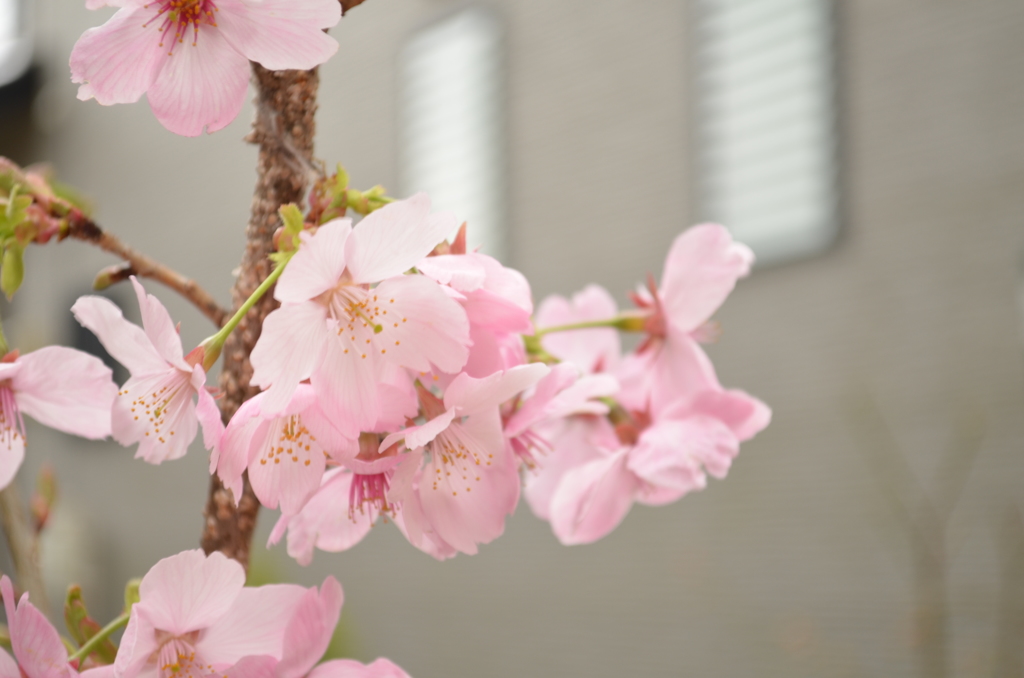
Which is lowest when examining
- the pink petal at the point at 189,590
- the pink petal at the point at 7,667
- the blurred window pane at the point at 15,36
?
the pink petal at the point at 7,667

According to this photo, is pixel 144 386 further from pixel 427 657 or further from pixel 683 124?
pixel 427 657

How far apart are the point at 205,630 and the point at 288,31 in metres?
0.20

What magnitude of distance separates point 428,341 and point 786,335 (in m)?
1.64

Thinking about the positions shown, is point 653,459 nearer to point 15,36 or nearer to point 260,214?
point 260,214

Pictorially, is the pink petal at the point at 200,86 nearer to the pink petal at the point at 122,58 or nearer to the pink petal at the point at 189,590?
the pink petal at the point at 122,58

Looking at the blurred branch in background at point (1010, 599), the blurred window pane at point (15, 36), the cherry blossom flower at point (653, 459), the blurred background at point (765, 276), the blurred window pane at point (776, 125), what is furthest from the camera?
the blurred window pane at point (15, 36)

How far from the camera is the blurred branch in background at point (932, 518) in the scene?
149cm

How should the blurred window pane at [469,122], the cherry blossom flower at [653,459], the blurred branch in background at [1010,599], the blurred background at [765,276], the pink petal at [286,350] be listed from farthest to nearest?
the blurred window pane at [469,122] < the blurred background at [765,276] < the blurred branch in background at [1010,599] < the cherry blossom flower at [653,459] < the pink petal at [286,350]

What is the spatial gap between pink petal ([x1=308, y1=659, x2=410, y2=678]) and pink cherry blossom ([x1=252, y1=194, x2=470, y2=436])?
91 mm

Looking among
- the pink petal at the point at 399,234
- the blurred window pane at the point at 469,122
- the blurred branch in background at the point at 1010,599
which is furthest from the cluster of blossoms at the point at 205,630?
the blurred window pane at the point at 469,122

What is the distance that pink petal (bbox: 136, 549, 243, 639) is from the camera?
25cm

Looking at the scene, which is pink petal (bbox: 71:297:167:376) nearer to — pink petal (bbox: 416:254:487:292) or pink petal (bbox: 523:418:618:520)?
pink petal (bbox: 416:254:487:292)

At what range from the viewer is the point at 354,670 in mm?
274

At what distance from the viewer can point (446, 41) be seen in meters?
2.24
